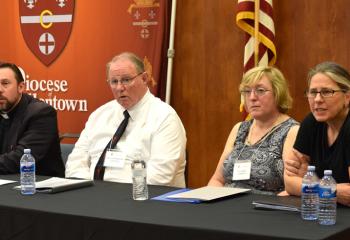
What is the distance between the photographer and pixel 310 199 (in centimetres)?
239

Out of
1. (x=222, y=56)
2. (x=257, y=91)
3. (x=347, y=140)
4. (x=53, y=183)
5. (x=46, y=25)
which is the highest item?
(x=46, y=25)

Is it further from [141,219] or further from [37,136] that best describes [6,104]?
[141,219]

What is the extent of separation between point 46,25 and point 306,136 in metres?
3.68

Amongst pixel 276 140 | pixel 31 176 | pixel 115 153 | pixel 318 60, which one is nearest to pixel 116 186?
pixel 31 176

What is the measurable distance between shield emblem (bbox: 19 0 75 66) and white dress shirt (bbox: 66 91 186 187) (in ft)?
6.54

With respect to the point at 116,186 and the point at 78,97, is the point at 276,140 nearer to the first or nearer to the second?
the point at 116,186

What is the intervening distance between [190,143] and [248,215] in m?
3.09

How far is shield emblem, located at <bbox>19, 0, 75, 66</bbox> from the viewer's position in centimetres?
600

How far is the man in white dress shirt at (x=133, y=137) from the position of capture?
383cm

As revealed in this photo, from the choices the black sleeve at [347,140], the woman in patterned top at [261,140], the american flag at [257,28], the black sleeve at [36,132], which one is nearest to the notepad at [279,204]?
the black sleeve at [347,140]

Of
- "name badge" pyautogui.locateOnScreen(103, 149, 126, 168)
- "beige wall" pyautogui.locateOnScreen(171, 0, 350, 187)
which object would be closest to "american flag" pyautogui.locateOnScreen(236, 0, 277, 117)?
"beige wall" pyautogui.locateOnScreen(171, 0, 350, 187)

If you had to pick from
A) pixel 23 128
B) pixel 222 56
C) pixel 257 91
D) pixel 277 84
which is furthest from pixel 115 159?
pixel 222 56

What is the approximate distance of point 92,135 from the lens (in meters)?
4.23

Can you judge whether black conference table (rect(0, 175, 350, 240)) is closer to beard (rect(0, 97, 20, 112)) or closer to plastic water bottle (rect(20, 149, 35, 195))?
plastic water bottle (rect(20, 149, 35, 195))
